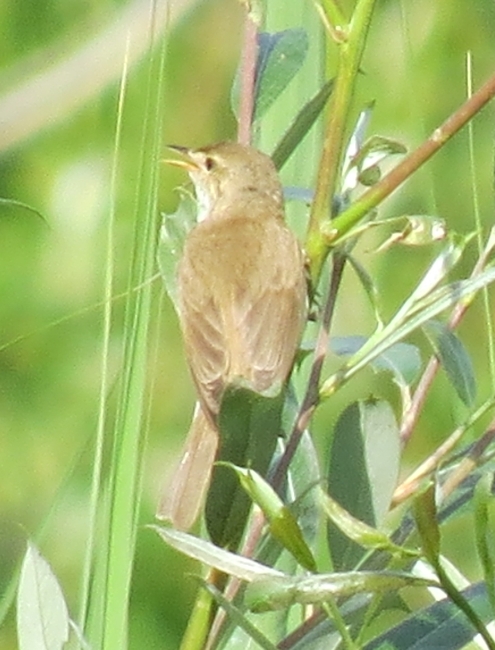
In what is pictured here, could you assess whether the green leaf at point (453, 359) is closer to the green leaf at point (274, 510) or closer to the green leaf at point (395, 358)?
the green leaf at point (395, 358)

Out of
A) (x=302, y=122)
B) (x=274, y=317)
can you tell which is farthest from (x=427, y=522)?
(x=274, y=317)

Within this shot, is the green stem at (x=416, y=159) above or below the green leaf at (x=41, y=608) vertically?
above

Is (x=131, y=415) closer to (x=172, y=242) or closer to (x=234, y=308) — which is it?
(x=172, y=242)

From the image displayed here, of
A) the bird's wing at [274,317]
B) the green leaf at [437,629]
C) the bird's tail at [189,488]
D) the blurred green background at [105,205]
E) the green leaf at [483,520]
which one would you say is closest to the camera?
the green leaf at [483,520]

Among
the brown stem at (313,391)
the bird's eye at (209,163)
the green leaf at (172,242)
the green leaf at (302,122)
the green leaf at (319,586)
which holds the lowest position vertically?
the green leaf at (319,586)

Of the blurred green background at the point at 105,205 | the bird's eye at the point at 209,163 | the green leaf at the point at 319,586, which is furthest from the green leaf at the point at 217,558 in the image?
the blurred green background at the point at 105,205

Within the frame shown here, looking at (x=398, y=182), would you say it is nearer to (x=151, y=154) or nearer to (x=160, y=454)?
(x=151, y=154)
